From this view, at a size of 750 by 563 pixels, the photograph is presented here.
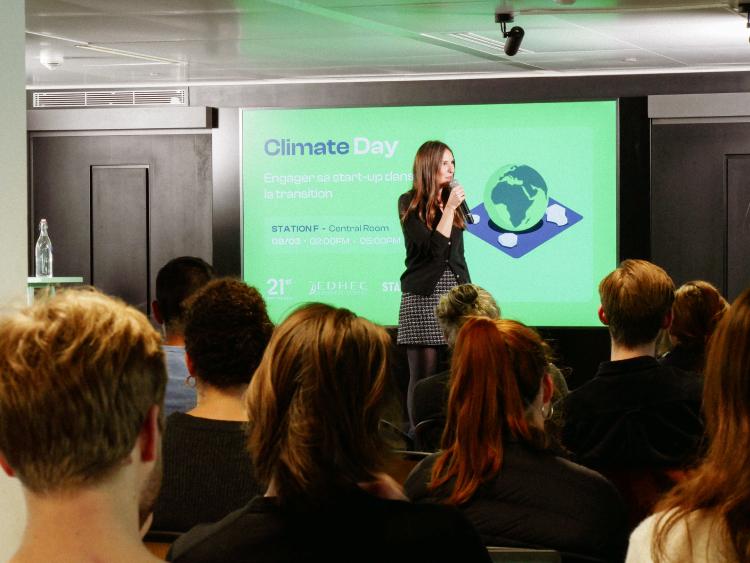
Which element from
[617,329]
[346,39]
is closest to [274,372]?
[617,329]

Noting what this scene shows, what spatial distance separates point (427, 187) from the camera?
604 centimetres

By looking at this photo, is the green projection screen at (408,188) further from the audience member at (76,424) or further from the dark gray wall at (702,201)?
the audience member at (76,424)

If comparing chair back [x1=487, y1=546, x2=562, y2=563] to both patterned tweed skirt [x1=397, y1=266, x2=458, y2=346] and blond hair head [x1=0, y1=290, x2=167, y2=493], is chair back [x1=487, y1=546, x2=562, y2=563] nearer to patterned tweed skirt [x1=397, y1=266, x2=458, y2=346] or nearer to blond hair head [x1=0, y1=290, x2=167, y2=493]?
blond hair head [x1=0, y1=290, x2=167, y2=493]

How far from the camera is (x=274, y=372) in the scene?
5.67 feet

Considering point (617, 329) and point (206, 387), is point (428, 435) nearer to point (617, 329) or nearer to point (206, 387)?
point (617, 329)

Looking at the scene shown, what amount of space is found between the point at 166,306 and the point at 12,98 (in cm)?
90

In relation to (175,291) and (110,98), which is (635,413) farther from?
(110,98)

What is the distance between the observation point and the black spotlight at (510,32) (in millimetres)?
6016

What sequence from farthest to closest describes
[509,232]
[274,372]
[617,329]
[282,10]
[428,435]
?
[509,232], [282,10], [428,435], [617,329], [274,372]

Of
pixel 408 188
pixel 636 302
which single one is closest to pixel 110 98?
pixel 408 188

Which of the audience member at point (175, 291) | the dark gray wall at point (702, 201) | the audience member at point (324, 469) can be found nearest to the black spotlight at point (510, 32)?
the dark gray wall at point (702, 201)

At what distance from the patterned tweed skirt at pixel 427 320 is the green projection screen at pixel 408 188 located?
197cm

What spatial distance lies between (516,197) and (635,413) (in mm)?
5038

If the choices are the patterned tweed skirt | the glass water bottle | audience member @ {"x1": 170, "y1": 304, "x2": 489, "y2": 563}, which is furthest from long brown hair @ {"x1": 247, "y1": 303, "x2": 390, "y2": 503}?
the glass water bottle
